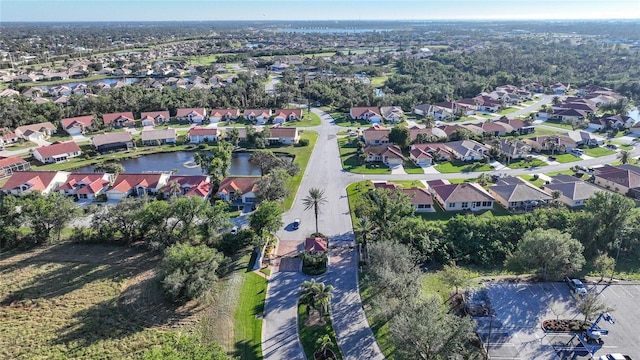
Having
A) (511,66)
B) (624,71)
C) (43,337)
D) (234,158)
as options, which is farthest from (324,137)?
(624,71)

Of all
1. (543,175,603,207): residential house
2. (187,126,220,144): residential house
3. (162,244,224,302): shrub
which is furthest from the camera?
(187,126,220,144): residential house

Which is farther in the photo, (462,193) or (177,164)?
(177,164)

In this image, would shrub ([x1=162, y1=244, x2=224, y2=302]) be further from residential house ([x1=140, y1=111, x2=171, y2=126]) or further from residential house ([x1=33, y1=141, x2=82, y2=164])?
residential house ([x1=140, y1=111, x2=171, y2=126])

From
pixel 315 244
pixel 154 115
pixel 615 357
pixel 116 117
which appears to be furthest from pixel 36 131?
pixel 615 357

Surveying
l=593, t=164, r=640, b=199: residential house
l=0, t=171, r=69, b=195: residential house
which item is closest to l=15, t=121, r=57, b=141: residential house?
l=0, t=171, r=69, b=195: residential house

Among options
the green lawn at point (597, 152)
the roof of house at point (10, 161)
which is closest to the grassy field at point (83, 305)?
the roof of house at point (10, 161)

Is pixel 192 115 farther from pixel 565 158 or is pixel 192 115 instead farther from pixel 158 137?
pixel 565 158
